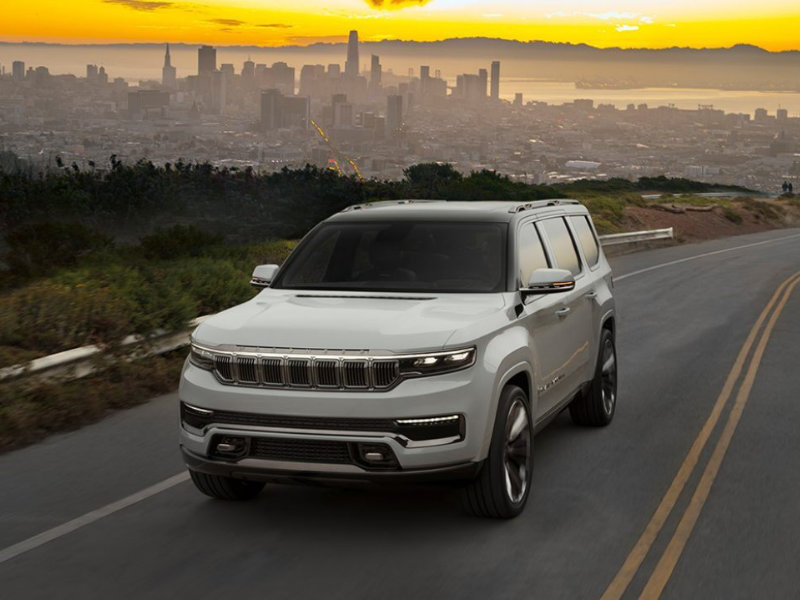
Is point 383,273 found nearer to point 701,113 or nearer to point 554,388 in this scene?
point 554,388

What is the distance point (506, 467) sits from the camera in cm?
662

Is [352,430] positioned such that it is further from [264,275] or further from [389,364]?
[264,275]

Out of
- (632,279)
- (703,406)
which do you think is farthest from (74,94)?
(703,406)

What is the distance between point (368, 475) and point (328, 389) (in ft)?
1.65

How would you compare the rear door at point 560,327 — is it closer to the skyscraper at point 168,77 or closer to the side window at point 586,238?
the side window at point 586,238

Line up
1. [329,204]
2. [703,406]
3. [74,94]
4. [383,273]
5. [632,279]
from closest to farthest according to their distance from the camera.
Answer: [383,273]
[703,406]
[632,279]
[329,204]
[74,94]

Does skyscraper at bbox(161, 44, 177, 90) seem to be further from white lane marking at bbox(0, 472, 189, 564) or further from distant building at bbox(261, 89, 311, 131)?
white lane marking at bbox(0, 472, 189, 564)

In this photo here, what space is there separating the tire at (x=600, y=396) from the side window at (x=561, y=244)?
0.78 meters

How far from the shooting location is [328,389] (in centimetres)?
607

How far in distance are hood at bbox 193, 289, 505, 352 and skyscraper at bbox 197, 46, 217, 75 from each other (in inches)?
5540

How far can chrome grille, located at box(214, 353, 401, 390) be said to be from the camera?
6.04m

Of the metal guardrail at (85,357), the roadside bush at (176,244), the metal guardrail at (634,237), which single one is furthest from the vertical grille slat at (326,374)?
the metal guardrail at (634,237)

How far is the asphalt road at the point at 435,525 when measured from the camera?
5.62 m

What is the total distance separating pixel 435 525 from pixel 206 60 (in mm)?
151137
